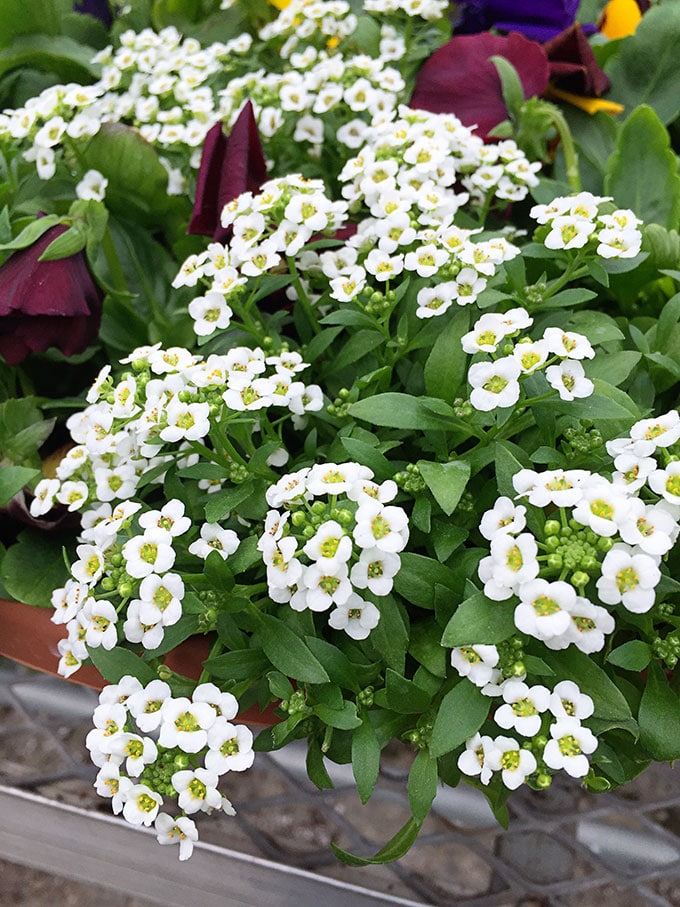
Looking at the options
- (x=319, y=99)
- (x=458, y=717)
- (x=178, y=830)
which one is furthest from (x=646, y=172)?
(x=178, y=830)

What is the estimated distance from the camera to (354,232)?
66 centimetres

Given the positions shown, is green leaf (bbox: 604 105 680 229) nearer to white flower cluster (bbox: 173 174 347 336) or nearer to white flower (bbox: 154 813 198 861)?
white flower cluster (bbox: 173 174 347 336)

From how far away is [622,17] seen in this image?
0.92 meters

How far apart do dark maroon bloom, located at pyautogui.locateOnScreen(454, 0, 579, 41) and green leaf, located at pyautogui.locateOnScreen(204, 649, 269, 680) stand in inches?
27.9

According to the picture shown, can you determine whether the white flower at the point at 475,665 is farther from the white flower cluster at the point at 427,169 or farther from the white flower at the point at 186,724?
the white flower cluster at the point at 427,169

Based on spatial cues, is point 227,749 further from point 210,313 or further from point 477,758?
point 210,313

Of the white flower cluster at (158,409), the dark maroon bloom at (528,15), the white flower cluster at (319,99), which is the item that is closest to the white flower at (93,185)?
the white flower cluster at (319,99)

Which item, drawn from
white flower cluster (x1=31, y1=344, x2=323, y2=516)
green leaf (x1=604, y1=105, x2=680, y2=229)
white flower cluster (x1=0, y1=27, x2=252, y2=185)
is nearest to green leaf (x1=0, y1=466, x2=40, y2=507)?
white flower cluster (x1=31, y1=344, x2=323, y2=516)

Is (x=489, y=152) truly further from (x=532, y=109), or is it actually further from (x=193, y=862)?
(x=193, y=862)

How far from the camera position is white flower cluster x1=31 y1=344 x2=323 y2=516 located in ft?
1.54

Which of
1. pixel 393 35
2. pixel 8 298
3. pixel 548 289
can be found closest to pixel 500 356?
pixel 548 289

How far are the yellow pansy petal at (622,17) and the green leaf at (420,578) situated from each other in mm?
710

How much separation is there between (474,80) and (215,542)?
1.80 ft

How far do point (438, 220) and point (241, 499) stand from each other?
0.23 meters
